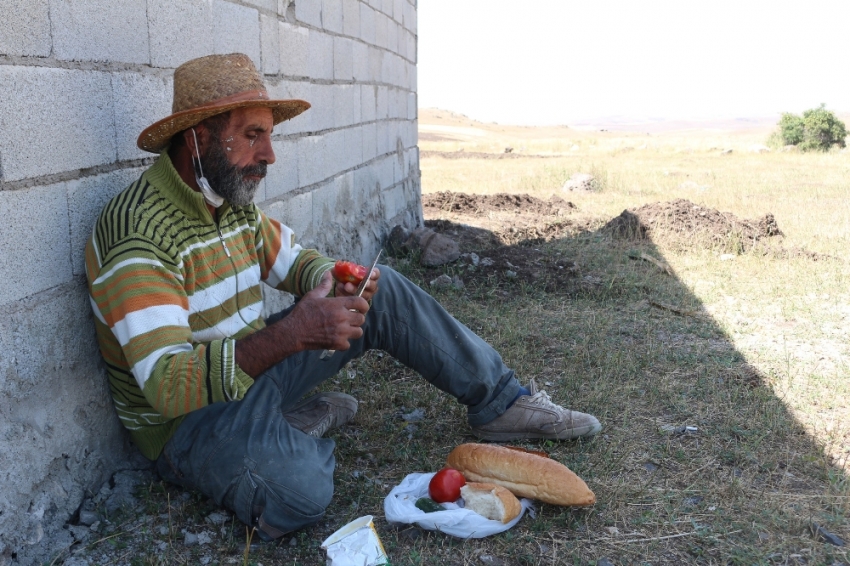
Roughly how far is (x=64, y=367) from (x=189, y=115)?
0.93 m

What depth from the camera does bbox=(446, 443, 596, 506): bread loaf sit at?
8.74 ft

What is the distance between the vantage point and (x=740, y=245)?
7391 millimetres

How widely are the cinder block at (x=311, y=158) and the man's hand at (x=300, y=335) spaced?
2.35m

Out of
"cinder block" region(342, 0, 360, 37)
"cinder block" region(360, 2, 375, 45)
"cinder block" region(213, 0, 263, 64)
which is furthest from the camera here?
"cinder block" region(360, 2, 375, 45)

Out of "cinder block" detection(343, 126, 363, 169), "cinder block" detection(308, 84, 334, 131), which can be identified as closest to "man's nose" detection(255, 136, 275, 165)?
"cinder block" detection(308, 84, 334, 131)

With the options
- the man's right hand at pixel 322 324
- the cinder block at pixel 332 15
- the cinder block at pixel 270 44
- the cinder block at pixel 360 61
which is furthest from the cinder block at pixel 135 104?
the cinder block at pixel 360 61

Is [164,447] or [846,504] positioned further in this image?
[846,504]

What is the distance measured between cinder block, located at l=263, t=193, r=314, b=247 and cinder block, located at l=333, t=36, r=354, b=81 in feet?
3.85

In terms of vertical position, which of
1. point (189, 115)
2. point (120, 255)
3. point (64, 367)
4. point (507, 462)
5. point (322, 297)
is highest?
point (189, 115)

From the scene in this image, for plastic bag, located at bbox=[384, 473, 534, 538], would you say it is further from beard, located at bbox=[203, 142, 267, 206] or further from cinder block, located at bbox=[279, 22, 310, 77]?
cinder block, located at bbox=[279, 22, 310, 77]

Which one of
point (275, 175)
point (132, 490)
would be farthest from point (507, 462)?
point (275, 175)

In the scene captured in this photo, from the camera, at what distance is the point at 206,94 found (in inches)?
98.0

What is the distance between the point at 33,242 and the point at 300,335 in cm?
87

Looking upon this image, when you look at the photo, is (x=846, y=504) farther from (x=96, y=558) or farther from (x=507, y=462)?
(x=96, y=558)
